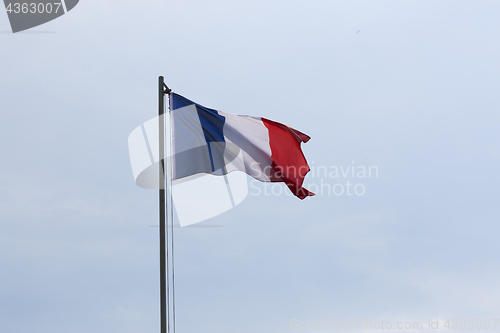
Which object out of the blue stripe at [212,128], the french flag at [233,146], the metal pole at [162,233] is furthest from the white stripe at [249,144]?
the metal pole at [162,233]

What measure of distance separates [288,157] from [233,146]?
2.01 meters

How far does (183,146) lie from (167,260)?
3032mm

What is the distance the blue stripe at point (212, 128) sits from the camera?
1385cm

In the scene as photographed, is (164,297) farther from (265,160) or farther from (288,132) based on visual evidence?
(288,132)

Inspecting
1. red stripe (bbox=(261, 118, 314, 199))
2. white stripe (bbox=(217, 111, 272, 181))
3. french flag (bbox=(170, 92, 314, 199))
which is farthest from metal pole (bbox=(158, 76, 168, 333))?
red stripe (bbox=(261, 118, 314, 199))

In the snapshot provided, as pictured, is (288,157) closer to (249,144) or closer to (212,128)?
(249,144)

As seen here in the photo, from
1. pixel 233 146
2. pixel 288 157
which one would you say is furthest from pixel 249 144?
pixel 288 157

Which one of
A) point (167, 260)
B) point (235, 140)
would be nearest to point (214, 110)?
point (235, 140)

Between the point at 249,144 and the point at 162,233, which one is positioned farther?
the point at 249,144

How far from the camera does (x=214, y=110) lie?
14.5 meters

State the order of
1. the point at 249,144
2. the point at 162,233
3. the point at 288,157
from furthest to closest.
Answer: the point at 288,157
the point at 249,144
the point at 162,233

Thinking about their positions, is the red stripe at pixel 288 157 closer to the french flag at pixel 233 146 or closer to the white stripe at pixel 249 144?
the french flag at pixel 233 146

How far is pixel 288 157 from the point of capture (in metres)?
15.7

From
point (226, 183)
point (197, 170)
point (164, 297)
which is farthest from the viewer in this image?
point (226, 183)
